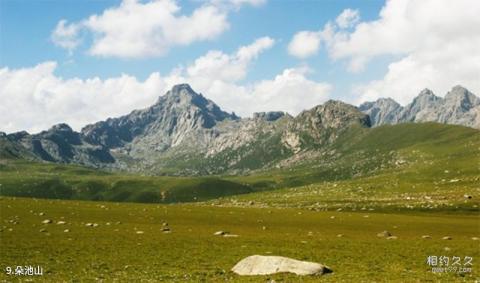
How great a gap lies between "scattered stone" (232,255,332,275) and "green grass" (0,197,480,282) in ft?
3.65

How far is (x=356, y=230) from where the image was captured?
76062 millimetres

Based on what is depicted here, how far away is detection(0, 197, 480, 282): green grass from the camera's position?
113 ft

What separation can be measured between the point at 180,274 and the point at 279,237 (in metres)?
29.5

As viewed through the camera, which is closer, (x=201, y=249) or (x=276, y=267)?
(x=276, y=267)

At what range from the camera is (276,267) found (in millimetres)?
34531

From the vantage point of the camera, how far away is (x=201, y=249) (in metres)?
49.6

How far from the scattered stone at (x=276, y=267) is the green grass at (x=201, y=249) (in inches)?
43.8

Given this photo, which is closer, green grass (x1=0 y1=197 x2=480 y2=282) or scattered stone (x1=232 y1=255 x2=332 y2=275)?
scattered stone (x1=232 y1=255 x2=332 y2=275)

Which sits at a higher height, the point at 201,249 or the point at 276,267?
the point at 276,267

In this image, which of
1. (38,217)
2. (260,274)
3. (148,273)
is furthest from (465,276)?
(38,217)

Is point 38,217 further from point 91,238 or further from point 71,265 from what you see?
point 71,265

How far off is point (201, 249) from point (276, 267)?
1693 centimetres

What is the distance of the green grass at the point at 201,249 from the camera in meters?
34.4

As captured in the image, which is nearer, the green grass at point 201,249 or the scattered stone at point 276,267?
the scattered stone at point 276,267
